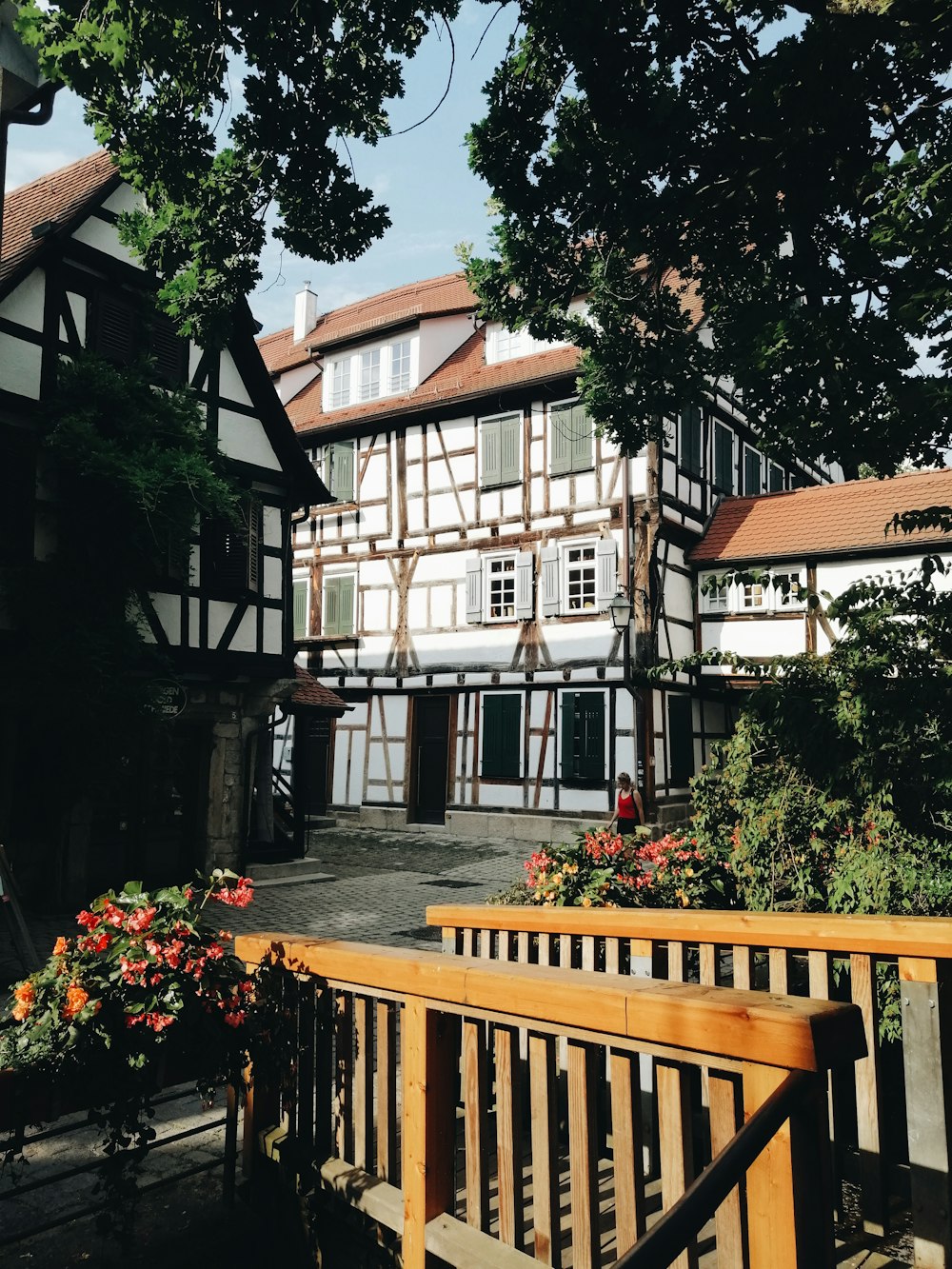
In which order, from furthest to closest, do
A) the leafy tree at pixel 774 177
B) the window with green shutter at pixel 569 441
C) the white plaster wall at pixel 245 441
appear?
the window with green shutter at pixel 569 441 → the white plaster wall at pixel 245 441 → the leafy tree at pixel 774 177

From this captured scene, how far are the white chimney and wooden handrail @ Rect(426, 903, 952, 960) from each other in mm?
26140

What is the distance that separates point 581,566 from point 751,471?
22.5ft

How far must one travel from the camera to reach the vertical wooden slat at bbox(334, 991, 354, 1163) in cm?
302

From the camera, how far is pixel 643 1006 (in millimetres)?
1885

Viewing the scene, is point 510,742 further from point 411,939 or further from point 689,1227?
point 689,1227

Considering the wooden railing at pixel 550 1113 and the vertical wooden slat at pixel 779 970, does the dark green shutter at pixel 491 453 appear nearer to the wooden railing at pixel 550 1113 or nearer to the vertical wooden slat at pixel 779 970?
the wooden railing at pixel 550 1113

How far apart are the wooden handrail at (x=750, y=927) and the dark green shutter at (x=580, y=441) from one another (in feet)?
52.4

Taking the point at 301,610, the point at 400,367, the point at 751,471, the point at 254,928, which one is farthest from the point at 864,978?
the point at 751,471

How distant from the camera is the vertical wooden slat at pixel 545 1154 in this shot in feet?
7.45

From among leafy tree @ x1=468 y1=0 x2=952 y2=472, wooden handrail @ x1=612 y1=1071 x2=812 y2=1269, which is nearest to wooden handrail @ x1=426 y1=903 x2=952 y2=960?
wooden handrail @ x1=612 y1=1071 x2=812 y2=1269

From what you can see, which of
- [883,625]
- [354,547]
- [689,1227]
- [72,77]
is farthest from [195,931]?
[354,547]

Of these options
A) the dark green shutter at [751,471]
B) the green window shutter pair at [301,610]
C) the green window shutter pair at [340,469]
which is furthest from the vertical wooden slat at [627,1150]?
the dark green shutter at [751,471]

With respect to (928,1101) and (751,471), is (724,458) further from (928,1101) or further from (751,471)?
(928,1101)

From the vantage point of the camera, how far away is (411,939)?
361 inches
